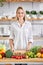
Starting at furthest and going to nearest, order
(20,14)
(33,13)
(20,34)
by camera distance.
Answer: (33,13)
(20,34)
(20,14)

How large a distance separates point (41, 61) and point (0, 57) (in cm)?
37

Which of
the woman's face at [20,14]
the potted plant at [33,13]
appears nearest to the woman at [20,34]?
the woman's face at [20,14]

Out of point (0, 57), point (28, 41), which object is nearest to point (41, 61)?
point (0, 57)

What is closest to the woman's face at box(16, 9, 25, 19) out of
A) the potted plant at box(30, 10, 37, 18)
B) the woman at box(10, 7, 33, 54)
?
the woman at box(10, 7, 33, 54)

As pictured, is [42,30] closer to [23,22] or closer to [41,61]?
[23,22]

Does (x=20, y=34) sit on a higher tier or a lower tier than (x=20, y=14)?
lower

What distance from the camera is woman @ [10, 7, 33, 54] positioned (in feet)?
9.99

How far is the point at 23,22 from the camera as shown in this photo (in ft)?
9.96

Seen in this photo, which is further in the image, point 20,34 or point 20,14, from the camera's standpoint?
point 20,34

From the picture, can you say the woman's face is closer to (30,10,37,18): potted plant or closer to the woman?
the woman

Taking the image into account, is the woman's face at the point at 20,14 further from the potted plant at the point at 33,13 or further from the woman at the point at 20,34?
the potted plant at the point at 33,13

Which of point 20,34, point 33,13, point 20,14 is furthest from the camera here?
point 33,13

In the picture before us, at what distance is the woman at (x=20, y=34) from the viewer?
9.99 feet

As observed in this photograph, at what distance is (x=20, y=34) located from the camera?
123 inches
